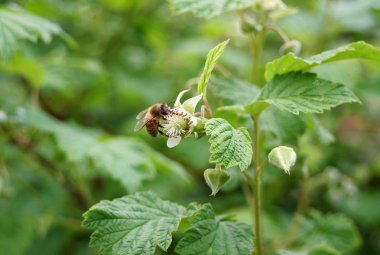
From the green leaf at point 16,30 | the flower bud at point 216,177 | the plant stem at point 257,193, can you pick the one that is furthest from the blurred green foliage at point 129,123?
the flower bud at point 216,177

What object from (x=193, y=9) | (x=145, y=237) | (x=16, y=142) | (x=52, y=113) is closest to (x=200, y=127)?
(x=145, y=237)

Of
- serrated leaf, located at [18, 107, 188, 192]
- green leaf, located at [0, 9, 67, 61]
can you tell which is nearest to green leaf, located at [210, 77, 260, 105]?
serrated leaf, located at [18, 107, 188, 192]

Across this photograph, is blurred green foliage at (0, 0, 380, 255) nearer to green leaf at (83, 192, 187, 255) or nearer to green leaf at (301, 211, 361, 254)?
green leaf at (301, 211, 361, 254)

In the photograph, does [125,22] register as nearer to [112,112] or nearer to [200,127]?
[112,112]

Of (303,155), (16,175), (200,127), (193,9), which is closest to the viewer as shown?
(200,127)

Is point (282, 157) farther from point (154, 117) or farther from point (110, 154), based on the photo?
point (110, 154)

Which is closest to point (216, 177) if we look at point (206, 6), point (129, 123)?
point (206, 6)
